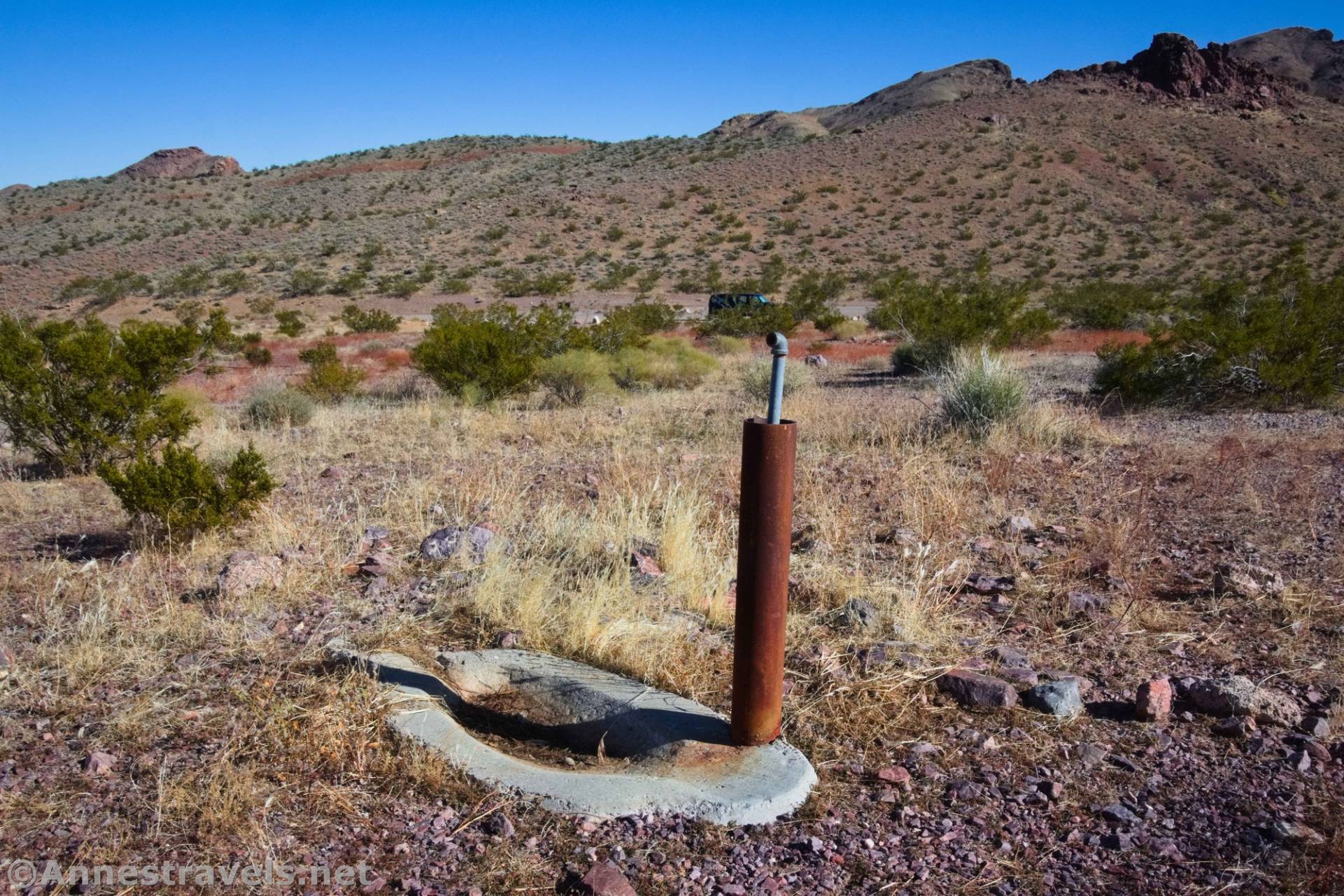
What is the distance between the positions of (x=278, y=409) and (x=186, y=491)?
630cm

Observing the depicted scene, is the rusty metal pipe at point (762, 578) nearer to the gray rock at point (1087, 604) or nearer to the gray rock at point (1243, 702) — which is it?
the gray rock at point (1243, 702)

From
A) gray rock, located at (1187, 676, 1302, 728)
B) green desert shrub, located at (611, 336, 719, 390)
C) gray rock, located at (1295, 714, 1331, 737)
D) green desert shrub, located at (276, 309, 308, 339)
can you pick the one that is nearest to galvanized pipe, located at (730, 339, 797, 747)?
gray rock, located at (1187, 676, 1302, 728)

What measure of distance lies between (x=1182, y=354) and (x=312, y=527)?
11.0 metres

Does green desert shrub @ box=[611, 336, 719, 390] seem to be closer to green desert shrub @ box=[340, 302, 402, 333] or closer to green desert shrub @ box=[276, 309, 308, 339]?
green desert shrub @ box=[340, 302, 402, 333]

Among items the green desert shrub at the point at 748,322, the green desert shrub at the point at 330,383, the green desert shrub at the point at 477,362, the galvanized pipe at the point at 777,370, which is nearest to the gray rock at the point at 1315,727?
the galvanized pipe at the point at 777,370

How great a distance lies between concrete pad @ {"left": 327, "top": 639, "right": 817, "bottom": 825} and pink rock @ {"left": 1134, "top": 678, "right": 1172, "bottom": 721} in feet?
4.77

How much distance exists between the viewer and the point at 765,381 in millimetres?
13586

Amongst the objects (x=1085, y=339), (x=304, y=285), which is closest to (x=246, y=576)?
(x=1085, y=339)

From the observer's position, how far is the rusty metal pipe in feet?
10.1

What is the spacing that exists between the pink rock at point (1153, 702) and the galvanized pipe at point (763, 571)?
1.53 meters

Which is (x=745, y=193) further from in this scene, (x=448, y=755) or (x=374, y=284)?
(x=448, y=755)

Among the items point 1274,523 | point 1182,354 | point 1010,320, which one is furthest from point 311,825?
point 1010,320

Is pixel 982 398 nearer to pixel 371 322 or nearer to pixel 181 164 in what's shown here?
pixel 371 322

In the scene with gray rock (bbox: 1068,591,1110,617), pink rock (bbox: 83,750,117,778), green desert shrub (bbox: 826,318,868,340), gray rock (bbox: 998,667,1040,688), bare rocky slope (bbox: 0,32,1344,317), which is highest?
bare rocky slope (bbox: 0,32,1344,317)
